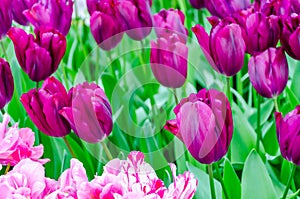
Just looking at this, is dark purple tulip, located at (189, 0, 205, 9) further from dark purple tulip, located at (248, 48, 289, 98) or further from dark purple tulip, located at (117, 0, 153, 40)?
dark purple tulip, located at (248, 48, 289, 98)

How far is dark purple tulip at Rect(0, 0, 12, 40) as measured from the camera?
1.25 m

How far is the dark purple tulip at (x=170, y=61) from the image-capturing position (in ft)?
3.48

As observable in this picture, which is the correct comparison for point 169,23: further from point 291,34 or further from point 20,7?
point 20,7

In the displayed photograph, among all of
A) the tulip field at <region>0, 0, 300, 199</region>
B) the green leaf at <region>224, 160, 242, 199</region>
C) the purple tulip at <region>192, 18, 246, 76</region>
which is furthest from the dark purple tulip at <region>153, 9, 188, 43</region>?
the green leaf at <region>224, 160, 242, 199</region>

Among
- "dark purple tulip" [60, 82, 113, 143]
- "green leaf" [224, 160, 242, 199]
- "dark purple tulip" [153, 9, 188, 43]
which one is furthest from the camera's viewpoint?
"dark purple tulip" [153, 9, 188, 43]

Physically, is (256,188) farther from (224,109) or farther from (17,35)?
(17,35)

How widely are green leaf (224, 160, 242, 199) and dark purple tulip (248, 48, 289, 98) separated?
134 millimetres

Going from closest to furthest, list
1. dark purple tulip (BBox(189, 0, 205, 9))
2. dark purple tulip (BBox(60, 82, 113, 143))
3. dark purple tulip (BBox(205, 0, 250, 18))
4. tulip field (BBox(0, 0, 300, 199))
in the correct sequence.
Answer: tulip field (BBox(0, 0, 300, 199)) < dark purple tulip (BBox(60, 82, 113, 143)) < dark purple tulip (BBox(205, 0, 250, 18)) < dark purple tulip (BBox(189, 0, 205, 9))

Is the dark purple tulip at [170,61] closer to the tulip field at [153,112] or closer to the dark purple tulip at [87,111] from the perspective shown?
the tulip field at [153,112]

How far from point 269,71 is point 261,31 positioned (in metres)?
0.08

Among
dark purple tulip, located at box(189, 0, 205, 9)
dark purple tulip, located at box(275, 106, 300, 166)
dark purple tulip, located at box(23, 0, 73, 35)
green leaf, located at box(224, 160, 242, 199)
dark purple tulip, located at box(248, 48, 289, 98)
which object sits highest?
dark purple tulip, located at box(23, 0, 73, 35)

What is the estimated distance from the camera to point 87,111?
35.7 inches

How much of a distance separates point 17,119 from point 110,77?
22 centimetres

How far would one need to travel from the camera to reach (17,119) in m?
1.34
